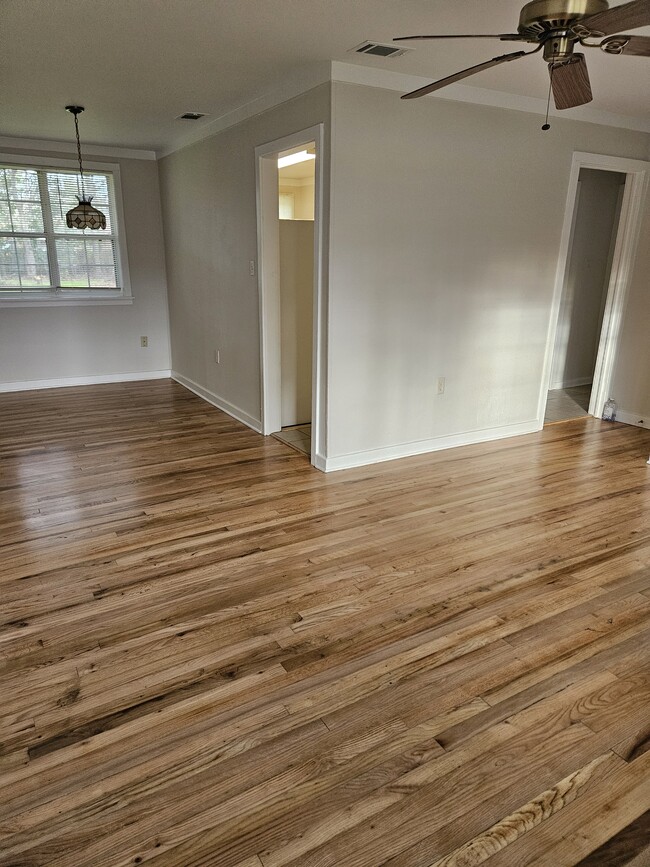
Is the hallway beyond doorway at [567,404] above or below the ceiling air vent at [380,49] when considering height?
below

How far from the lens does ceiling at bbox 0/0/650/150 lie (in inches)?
103

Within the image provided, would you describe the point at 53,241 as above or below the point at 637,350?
above

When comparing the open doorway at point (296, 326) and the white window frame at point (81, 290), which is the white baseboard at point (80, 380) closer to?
the white window frame at point (81, 290)

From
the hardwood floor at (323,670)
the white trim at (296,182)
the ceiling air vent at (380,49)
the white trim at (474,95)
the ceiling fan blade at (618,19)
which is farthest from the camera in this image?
the white trim at (296,182)

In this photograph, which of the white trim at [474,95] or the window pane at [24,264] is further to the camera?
the window pane at [24,264]

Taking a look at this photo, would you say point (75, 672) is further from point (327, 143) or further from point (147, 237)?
point (147, 237)

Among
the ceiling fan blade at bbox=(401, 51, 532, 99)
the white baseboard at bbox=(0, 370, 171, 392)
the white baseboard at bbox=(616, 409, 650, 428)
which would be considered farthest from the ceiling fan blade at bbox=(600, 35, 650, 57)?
the white baseboard at bbox=(0, 370, 171, 392)

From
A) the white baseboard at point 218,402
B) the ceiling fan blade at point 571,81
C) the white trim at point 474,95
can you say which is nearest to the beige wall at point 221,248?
the white baseboard at point 218,402

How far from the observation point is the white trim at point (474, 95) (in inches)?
134

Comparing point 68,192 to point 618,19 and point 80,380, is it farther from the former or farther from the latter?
point 618,19

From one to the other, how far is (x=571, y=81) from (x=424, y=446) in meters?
2.67

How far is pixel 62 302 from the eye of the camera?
20.7 ft

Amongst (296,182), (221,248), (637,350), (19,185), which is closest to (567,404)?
(637,350)

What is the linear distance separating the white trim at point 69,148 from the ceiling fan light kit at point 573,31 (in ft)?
16.6
